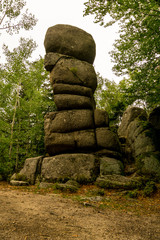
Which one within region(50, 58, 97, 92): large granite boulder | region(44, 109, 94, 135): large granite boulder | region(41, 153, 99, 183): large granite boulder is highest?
region(50, 58, 97, 92): large granite boulder

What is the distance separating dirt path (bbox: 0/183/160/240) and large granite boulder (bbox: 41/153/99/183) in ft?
16.7

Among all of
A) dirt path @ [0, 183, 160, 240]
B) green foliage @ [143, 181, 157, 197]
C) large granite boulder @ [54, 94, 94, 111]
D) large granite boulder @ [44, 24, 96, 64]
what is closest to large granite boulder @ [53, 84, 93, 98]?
large granite boulder @ [54, 94, 94, 111]

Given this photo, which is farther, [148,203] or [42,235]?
[148,203]

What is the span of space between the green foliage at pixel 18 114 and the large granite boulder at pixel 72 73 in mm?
4191

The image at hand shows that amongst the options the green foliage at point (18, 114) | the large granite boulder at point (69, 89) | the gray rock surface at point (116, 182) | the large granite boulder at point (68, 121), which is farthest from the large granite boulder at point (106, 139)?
the green foliage at point (18, 114)

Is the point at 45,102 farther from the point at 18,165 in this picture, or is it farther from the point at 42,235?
the point at 42,235

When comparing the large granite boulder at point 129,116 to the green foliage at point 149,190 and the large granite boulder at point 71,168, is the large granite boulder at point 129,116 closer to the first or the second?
the large granite boulder at point 71,168

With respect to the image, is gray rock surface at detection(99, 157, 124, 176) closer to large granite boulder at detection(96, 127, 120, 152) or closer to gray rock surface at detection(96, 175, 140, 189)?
gray rock surface at detection(96, 175, 140, 189)

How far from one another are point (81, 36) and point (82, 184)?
1275 cm

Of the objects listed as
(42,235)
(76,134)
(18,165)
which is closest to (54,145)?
(76,134)

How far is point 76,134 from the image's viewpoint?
1334cm

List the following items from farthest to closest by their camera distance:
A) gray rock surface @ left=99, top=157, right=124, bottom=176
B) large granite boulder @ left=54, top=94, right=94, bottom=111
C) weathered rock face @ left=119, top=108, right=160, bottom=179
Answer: large granite boulder @ left=54, top=94, right=94, bottom=111 → weathered rock face @ left=119, top=108, right=160, bottom=179 → gray rock surface @ left=99, top=157, right=124, bottom=176

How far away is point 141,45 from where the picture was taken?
39.4 feet

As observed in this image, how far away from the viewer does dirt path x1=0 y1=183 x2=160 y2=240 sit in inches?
149
